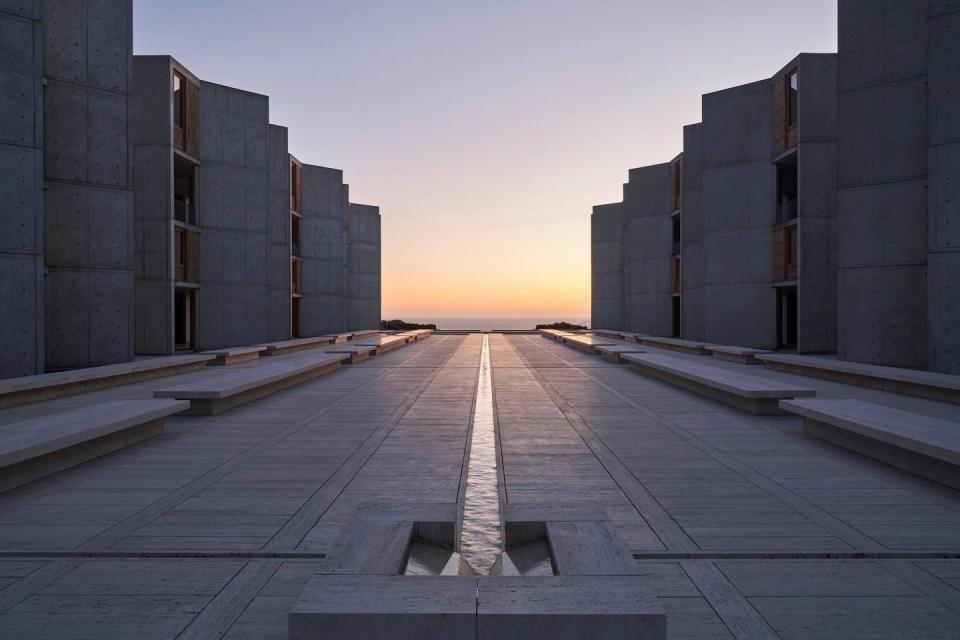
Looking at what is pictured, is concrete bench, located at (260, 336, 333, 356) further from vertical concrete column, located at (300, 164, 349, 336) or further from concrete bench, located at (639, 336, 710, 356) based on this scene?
concrete bench, located at (639, 336, 710, 356)

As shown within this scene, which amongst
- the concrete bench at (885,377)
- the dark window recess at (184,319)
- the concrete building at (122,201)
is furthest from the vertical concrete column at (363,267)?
the concrete bench at (885,377)

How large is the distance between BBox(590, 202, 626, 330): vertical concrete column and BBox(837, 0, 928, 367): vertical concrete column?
2686 centimetres

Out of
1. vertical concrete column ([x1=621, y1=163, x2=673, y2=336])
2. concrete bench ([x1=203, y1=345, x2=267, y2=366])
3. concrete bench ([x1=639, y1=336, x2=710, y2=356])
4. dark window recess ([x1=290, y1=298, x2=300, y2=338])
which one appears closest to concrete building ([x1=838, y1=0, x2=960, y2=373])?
concrete bench ([x1=639, y1=336, x2=710, y2=356])

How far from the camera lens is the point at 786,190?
26.0 metres

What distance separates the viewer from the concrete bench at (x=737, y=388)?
8789 millimetres

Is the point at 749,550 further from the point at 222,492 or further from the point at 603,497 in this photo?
the point at 222,492

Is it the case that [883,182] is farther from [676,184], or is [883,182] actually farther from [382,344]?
[676,184]

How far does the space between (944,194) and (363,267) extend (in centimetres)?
3693

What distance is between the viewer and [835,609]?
10.5 feet

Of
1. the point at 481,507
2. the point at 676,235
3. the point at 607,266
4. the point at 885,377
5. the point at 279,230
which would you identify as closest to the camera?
the point at 481,507

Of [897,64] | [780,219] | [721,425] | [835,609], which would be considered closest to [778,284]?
[780,219]

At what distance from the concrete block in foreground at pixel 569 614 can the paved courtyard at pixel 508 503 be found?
736 millimetres

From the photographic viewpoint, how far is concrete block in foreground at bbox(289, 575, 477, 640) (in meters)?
2.38

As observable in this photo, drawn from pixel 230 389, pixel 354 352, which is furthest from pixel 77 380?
pixel 354 352
